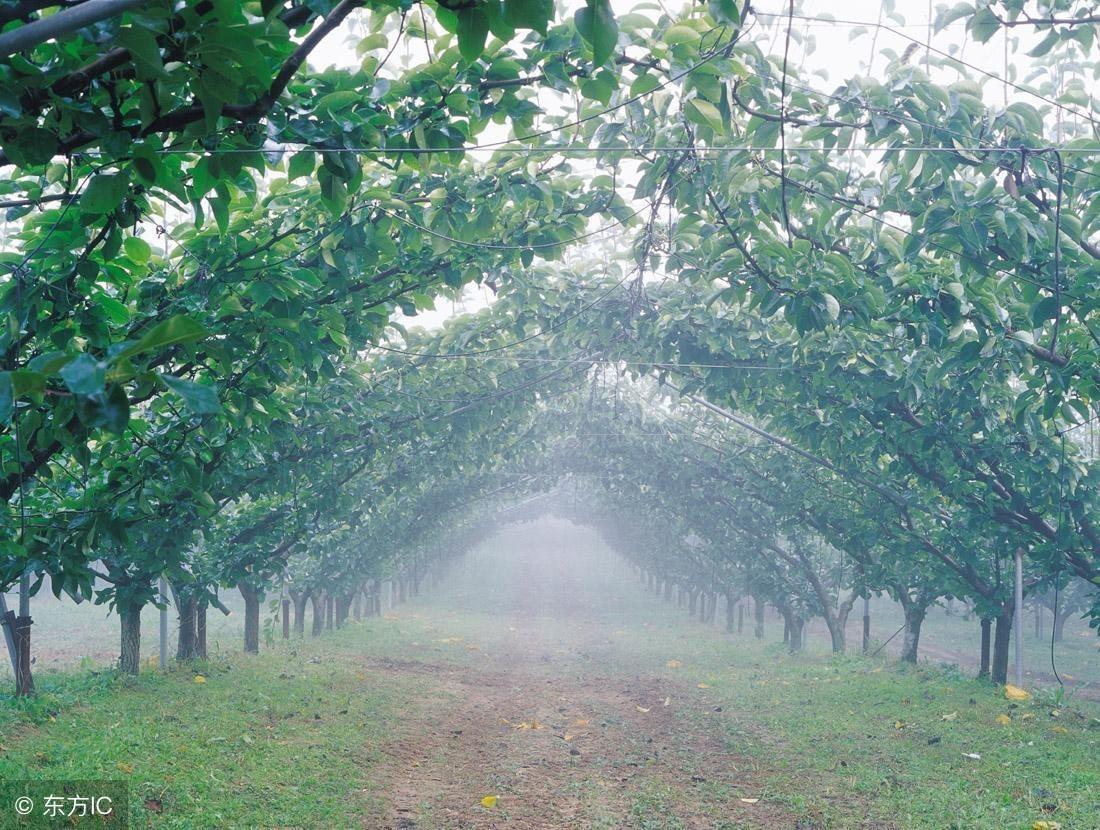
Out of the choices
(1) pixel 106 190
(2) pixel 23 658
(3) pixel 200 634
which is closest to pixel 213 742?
(2) pixel 23 658

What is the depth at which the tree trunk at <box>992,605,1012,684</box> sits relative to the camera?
11.5 m

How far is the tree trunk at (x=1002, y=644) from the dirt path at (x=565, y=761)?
170 inches

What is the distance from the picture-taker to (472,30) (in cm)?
163

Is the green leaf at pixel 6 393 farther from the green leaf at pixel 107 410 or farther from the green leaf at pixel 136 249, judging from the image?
the green leaf at pixel 136 249

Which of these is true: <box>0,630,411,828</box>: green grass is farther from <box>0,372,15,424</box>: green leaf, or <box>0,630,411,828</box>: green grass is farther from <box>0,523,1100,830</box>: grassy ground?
<box>0,372,15,424</box>: green leaf

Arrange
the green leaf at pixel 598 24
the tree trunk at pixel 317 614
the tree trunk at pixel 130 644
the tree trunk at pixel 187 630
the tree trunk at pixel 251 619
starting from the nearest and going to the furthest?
the green leaf at pixel 598 24 < the tree trunk at pixel 130 644 < the tree trunk at pixel 187 630 < the tree trunk at pixel 251 619 < the tree trunk at pixel 317 614

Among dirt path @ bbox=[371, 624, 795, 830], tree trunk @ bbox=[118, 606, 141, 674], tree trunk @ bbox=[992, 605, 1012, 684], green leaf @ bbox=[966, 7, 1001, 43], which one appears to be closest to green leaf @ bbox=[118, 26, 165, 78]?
green leaf @ bbox=[966, 7, 1001, 43]

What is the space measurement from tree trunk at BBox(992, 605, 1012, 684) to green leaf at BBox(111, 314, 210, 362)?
12691mm

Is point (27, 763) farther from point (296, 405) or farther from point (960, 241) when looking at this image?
point (960, 241)

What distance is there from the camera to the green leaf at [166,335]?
106 cm

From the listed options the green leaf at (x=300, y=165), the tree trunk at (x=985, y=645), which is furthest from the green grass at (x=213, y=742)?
the tree trunk at (x=985, y=645)

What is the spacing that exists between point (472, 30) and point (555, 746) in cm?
817

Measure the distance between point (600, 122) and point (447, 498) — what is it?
1470 cm

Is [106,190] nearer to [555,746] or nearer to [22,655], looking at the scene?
[555,746]
